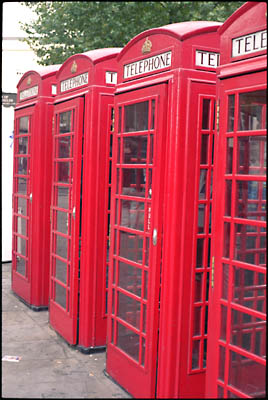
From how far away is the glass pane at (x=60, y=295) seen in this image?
5.21 m

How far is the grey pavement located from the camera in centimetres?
399

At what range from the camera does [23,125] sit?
21.4 feet

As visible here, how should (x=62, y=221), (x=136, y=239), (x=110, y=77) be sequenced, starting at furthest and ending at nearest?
1. (x=62, y=221)
2. (x=110, y=77)
3. (x=136, y=239)

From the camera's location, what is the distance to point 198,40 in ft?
11.2

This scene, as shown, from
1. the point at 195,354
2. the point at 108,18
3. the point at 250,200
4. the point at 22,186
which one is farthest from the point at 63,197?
the point at 108,18

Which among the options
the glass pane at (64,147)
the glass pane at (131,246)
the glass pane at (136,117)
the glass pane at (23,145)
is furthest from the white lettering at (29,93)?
the glass pane at (131,246)

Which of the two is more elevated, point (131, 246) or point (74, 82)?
point (74, 82)

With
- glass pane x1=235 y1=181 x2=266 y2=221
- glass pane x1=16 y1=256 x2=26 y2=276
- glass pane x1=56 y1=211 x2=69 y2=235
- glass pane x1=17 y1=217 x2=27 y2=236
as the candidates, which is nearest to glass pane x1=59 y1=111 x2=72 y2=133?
glass pane x1=56 y1=211 x2=69 y2=235

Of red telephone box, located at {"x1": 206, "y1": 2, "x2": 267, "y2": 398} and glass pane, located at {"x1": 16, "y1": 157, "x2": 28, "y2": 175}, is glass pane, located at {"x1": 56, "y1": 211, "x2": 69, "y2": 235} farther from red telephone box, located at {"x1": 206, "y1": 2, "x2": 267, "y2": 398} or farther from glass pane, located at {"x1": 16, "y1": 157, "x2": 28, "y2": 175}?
red telephone box, located at {"x1": 206, "y1": 2, "x2": 267, "y2": 398}

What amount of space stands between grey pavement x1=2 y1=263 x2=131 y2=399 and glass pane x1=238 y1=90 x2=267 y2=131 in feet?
7.64

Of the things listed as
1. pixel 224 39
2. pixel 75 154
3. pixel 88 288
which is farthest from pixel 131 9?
pixel 224 39

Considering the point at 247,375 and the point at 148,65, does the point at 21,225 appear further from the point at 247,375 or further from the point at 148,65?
the point at 247,375

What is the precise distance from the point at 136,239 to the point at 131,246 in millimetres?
125

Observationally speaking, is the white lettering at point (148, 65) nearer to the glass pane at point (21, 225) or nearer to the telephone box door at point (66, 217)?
the telephone box door at point (66, 217)
